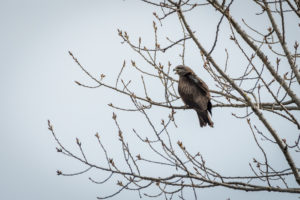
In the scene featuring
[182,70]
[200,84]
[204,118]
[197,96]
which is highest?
[182,70]

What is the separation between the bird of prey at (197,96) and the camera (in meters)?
6.33

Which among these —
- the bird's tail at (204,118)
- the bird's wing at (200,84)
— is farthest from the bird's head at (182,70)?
the bird's tail at (204,118)

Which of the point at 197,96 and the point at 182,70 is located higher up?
the point at 182,70

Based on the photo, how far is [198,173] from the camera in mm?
3617

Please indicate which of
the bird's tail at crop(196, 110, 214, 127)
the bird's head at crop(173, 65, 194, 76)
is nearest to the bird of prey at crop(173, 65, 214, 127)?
the bird's tail at crop(196, 110, 214, 127)

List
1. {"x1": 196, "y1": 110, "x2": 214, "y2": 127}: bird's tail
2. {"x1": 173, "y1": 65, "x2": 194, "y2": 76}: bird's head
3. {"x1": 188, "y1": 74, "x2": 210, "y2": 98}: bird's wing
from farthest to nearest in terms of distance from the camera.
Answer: {"x1": 173, "y1": 65, "x2": 194, "y2": 76}: bird's head, {"x1": 196, "y1": 110, "x2": 214, "y2": 127}: bird's tail, {"x1": 188, "y1": 74, "x2": 210, "y2": 98}: bird's wing

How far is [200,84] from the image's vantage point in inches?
259

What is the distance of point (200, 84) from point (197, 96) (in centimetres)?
29

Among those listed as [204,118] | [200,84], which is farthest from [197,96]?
[204,118]

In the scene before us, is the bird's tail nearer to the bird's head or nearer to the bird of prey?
the bird of prey

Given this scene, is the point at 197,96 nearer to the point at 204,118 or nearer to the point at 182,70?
the point at 204,118

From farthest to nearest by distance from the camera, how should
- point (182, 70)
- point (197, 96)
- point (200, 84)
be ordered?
point (182, 70), point (200, 84), point (197, 96)

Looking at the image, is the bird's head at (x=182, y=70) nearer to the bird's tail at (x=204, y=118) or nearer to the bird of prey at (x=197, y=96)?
the bird of prey at (x=197, y=96)

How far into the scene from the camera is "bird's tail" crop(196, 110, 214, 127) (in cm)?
643
